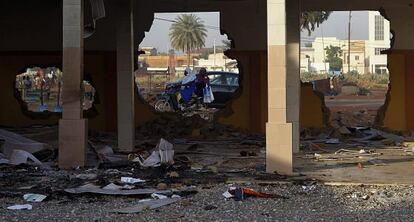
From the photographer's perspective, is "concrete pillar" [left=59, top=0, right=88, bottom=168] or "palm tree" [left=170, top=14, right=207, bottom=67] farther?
"palm tree" [left=170, top=14, right=207, bottom=67]

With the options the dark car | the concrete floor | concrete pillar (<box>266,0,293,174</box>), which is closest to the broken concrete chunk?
concrete pillar (<box>266,0,293,174</box>)

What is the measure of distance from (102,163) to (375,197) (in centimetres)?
533

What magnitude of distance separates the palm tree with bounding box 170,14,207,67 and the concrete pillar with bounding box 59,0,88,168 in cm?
7924

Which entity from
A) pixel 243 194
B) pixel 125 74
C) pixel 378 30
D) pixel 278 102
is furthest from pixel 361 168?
pixel 378 30

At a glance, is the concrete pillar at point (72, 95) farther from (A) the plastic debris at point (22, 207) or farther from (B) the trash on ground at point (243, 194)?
(B) the trash on ground at point (243, 194)

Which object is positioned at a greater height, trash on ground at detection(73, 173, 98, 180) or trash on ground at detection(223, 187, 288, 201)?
trash on ground at detection(73, 173, 98, 180)

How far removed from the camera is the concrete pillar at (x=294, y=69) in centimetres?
1520

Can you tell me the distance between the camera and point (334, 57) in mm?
96438

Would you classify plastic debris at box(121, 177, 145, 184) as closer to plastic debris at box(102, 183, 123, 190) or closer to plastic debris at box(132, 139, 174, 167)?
plastic debris at box(102, 183, 123, 190)

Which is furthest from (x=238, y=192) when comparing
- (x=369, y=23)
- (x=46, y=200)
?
(x=369, y=23)

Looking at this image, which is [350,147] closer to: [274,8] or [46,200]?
[274,8]

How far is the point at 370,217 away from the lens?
8.24m

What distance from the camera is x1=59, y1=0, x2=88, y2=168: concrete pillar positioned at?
39.9 feet

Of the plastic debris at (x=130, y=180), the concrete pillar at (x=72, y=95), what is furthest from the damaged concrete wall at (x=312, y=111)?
the plastic debris at (x=130, y=180)
